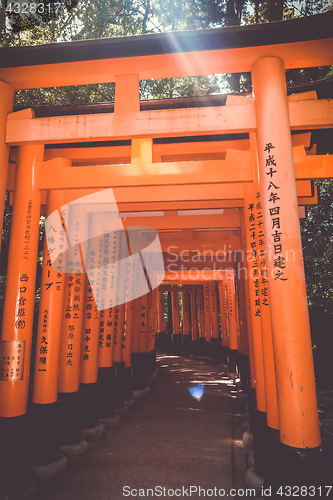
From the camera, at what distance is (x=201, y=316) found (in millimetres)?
19203

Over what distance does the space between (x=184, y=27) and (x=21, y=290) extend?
1046 centimetres

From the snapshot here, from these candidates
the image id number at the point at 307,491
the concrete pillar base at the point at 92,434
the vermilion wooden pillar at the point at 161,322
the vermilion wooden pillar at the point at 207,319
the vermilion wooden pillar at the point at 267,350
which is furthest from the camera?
the vermilion wooden pillar at the point at 161,322

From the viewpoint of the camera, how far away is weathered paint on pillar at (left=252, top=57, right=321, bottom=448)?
9.58 ft

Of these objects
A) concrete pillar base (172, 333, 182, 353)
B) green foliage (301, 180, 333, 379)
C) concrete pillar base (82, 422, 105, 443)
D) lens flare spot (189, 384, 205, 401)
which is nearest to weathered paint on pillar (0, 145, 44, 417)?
concrete pillar base (82, 422, 105, 443)

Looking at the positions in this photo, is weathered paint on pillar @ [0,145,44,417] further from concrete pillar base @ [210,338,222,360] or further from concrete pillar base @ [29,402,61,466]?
concrete pillar base @ [210,338,222,360]

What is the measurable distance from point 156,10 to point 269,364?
11421mm

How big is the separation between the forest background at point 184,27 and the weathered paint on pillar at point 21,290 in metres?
5.19

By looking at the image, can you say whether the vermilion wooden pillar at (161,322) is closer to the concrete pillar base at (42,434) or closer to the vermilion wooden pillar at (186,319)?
the vermilion wooden pillar at (186,319)

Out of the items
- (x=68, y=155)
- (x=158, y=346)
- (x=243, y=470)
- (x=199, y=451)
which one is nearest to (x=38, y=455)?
(x=199, y=451)

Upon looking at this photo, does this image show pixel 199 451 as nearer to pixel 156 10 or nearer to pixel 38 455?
pixel 38 455

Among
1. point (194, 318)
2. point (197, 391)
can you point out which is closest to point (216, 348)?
point (194, 318)

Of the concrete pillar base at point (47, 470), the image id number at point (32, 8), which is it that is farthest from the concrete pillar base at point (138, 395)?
the image id number at point (32, 8)

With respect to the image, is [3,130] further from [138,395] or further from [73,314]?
[138,395]

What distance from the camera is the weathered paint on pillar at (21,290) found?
397cm
